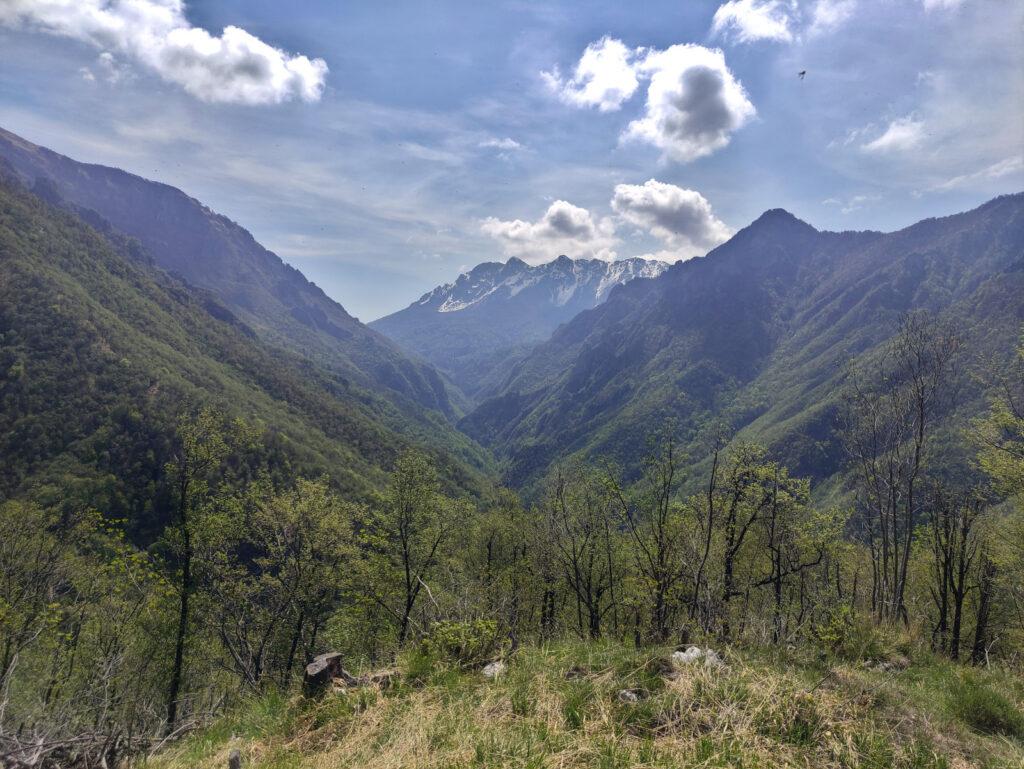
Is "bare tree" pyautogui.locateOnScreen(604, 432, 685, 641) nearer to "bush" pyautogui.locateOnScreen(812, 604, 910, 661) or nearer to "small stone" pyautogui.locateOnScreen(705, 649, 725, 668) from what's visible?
"bush" pyautogui.locateOnScreen(812, 604, 910, 661)

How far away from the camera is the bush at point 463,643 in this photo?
9453mm

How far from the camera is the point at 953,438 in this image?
142125 mm

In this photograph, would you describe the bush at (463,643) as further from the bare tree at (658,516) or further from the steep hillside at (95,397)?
the steep hillside at (95,397)

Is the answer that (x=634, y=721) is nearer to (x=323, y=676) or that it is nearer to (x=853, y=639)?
(x=323, y=676)

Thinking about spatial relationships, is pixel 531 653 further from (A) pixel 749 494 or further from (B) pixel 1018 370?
(B) pixel 1018 370

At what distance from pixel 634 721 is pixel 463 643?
3794 millimetres

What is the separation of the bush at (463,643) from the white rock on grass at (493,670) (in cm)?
29

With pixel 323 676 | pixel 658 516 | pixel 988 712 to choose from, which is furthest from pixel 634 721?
pixel 658 516

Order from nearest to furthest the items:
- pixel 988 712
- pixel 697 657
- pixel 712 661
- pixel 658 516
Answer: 1. pixel 988 712
2. pixel 712 661
3. pixel 697 657
4. pixel 658 516

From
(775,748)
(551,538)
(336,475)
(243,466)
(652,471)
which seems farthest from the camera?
(336,475)

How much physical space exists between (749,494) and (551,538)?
35.7 ft

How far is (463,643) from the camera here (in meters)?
9.46

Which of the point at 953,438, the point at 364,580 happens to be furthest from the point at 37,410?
the point at 953,438

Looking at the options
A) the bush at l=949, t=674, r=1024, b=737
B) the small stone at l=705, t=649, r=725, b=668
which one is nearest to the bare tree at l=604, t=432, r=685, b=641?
the small stone at l=705, t=649, r=725, b=668
